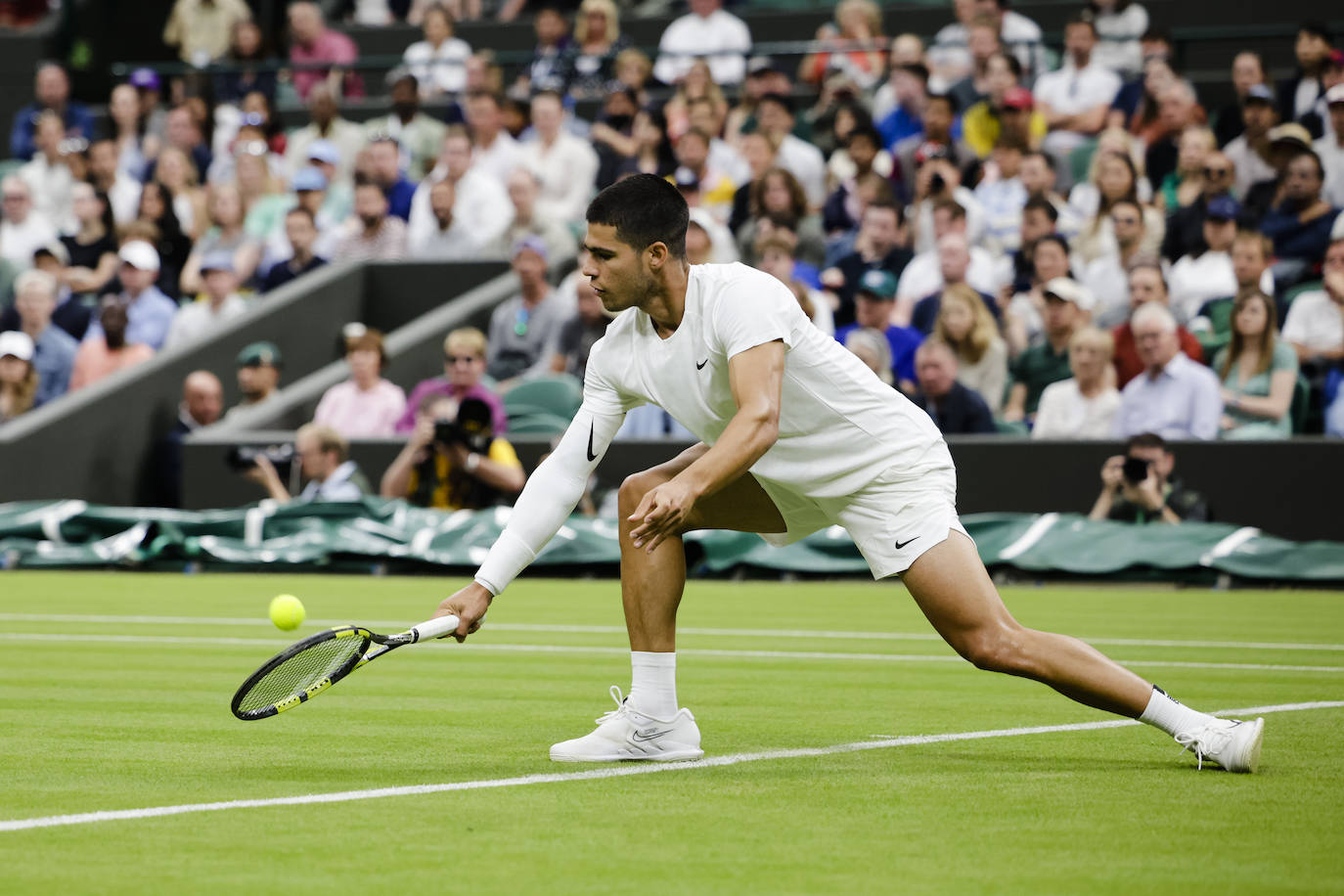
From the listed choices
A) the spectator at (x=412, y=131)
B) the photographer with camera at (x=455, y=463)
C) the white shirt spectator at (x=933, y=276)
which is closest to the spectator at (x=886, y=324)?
the white shirt spectator at (x=933, y=276)

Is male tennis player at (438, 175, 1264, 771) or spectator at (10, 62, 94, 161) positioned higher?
spectator at (10, 62, 94, 161)

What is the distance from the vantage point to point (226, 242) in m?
20.7

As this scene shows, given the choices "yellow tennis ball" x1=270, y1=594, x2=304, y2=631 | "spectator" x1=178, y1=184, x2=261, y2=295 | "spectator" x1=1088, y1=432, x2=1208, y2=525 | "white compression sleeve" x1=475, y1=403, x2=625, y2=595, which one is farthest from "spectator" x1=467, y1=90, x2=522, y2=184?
"white compression sleeve" x1=475, y1=403, x2=625, y2=595

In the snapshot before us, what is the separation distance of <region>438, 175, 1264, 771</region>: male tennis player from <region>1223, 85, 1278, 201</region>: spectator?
36.7 ft

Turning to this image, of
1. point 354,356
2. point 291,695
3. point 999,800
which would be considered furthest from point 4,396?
point 999,800

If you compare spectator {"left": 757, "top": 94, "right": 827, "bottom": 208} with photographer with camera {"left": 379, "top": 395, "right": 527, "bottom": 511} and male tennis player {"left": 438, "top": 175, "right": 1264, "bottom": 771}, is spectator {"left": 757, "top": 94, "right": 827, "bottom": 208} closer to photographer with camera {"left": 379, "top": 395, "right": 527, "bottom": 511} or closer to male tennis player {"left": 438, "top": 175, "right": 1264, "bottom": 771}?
photographer with camera {"left": 379, "top": 395, "right": 527, "bottom": 511}

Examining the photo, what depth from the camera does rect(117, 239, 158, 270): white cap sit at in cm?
1972

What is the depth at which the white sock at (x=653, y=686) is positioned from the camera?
19.2 feet

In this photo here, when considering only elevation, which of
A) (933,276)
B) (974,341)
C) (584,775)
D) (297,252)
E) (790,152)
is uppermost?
(790,152)

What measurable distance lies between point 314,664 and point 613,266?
143 cm

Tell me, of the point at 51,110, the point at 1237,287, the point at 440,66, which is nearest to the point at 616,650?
the point at 1237,287

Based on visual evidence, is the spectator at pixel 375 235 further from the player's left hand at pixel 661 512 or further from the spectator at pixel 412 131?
the player's left hand at pixel 661 512

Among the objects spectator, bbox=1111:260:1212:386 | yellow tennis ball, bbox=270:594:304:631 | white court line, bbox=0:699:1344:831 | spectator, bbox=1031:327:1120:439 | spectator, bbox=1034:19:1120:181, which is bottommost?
white court line, bbox=0:699:1344:831

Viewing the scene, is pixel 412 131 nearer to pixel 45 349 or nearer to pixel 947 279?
pixel 45 349
